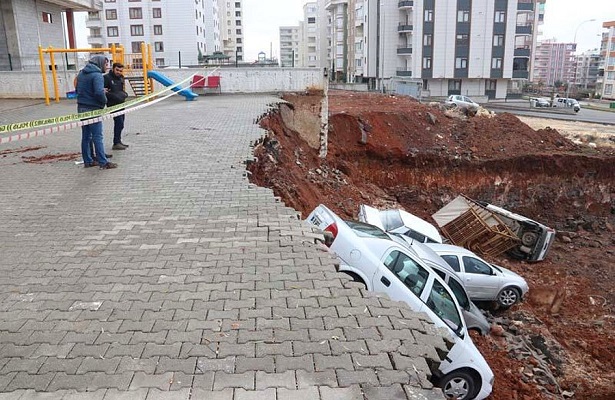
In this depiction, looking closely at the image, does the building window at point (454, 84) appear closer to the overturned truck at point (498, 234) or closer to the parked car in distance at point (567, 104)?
the parked car in distance at point (567, 104)

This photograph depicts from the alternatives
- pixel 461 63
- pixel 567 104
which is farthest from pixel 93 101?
pixel 461 63

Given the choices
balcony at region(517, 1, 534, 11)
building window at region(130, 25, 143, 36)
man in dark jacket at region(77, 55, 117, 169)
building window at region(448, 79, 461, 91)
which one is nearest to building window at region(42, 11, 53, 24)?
man in dark jacket at region(77, 55, 117, 169)

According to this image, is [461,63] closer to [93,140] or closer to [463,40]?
[463,40]

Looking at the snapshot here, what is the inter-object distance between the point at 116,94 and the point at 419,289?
25.1 feet

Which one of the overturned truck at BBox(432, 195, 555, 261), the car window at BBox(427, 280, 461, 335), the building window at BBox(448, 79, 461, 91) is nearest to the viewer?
the car window at BBox(427, 280, 461, 335)

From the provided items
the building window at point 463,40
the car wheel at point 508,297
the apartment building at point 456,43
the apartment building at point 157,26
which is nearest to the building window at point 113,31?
the apartment building at point 157,26

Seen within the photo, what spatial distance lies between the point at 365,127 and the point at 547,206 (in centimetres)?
878

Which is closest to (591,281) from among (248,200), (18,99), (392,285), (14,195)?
(392,285)

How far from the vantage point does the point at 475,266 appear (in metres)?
12.0

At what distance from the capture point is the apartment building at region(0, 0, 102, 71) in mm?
24422

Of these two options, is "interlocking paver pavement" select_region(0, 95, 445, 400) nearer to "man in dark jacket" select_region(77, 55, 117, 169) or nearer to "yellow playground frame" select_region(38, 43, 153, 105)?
"man in dark jacket" select_region(77, 55, 117, 169)

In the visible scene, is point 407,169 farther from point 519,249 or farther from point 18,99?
point 18,99

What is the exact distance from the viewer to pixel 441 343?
3.79 meters

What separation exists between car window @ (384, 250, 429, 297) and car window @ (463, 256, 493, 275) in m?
5.26
